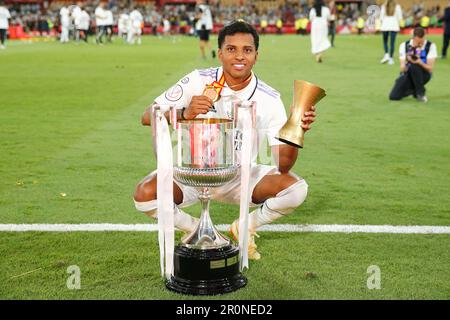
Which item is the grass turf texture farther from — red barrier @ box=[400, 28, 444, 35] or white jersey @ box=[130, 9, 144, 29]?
red barrier @ box=[400, 28, 444, 35]

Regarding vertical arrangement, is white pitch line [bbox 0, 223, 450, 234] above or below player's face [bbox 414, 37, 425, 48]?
below

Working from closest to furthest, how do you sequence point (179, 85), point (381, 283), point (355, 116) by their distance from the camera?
point (381, 283)
point (179, 85)
point (355, 116)

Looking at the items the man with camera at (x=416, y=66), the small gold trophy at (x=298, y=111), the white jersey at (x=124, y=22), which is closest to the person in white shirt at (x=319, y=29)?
the man with camera at (x=416, y=66)

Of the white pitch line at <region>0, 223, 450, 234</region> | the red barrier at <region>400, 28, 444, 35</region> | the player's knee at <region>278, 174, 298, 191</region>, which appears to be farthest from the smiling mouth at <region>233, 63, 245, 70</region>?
the red barrier at <region>400, 28, 444, 35</region>

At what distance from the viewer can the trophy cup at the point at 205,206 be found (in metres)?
3.73

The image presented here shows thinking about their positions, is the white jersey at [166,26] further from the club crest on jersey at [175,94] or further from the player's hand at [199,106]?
the player's hand at [199,106]

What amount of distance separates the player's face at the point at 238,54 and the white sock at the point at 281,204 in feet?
2.39

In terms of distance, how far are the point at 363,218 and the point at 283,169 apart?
1275 mm

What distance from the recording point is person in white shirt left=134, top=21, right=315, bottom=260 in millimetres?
4242

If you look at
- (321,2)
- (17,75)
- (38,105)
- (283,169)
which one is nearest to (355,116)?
(38,105)

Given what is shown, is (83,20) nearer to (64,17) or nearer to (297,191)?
(64,17)

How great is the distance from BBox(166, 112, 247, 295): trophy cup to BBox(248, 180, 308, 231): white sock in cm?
55

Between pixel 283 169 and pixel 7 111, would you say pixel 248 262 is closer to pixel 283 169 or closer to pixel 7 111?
pixel 283 169

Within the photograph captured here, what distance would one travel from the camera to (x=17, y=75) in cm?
1744
